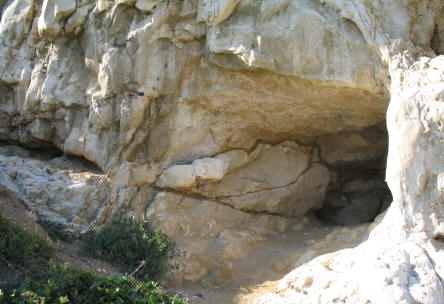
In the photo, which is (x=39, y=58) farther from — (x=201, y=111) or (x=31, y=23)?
(x=201, y=111)

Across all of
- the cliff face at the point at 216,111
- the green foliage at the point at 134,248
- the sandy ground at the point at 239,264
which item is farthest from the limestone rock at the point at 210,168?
the sandy ground at the point at 239,264

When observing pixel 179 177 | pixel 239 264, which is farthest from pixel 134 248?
pixel 239 264

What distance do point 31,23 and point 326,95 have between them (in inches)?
173

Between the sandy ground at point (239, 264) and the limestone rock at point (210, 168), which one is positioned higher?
the limestone rock at point (210, 168)

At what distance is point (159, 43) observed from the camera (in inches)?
214

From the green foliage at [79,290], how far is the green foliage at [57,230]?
4.51 feet

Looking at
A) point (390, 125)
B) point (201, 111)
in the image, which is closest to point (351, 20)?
point (390, 125)

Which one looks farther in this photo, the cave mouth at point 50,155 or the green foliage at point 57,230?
the cave mouth at point 50,155

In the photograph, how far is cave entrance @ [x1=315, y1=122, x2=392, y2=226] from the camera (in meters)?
6.18

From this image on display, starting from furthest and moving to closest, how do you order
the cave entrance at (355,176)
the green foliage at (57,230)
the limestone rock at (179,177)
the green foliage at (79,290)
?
the cave entrance at (355,176)
the limestone rock at (179,177)
the green foliage at (57,230)
the green foliage at (79,290)

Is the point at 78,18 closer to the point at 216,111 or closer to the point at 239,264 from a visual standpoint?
the point at 216,111

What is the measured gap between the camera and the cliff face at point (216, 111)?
15.0 feet

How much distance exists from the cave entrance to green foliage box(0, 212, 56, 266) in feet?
13.2

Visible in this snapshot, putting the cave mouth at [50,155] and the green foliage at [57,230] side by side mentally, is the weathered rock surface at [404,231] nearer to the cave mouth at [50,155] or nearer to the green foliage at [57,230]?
the green foliage at [57,230]
